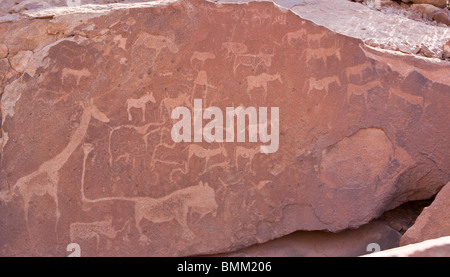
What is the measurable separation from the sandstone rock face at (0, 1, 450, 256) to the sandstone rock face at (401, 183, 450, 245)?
0.32 meters

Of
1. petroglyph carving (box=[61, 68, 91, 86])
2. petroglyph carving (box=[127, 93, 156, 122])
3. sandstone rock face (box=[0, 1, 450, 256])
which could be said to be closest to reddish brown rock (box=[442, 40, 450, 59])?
sandstone rock face (box=[0, 1, 450, 256])

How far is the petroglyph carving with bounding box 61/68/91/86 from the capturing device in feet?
7.55

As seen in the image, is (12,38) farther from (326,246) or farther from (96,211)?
(326,246)

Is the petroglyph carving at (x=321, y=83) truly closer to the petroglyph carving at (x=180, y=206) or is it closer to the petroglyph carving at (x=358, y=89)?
the petroglyph carving at (x=358, y=89)

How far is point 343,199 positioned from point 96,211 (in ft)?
3.65

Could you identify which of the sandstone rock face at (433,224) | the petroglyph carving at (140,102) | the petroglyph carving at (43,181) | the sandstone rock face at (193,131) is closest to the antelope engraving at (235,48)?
the sandstone rock face at (193,131)

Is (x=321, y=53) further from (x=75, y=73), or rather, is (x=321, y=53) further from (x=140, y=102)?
(x=75, y=73)

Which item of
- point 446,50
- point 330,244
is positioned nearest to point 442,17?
point 446,50

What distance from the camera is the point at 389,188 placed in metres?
2.39

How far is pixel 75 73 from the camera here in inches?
90.7

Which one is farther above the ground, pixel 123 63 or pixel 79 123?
pixel 123 63

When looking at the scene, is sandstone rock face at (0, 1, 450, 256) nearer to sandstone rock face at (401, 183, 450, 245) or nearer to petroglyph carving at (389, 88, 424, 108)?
petroglyph carving at (389, 88, 424, 108)

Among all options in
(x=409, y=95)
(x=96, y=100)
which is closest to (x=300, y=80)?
(x=409, y=95)

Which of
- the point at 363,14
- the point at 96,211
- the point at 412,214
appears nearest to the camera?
the point at 96,211
